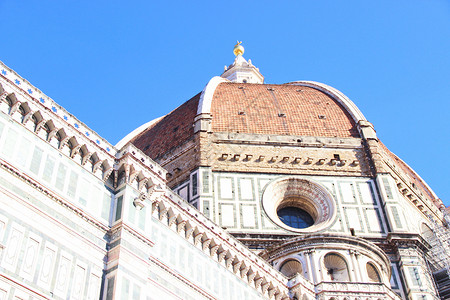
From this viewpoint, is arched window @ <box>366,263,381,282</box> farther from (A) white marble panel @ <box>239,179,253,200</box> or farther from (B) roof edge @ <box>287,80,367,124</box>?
(B) roof edge @ <box>287,80,367,124</box>

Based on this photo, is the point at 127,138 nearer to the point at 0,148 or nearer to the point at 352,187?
the point at 352,187

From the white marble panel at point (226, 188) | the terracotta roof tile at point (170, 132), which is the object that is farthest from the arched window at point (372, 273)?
the terracotta roof tile at point (170, 132)

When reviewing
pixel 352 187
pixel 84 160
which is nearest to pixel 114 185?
pixel 84 160

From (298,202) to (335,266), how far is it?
6536 millimetres

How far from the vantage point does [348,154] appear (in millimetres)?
34812

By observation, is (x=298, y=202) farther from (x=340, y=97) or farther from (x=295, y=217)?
(x=340, y=97)

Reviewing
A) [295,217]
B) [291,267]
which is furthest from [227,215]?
[291,267]

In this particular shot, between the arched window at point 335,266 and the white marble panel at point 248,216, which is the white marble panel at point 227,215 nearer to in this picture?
the white marble panel at point 248,216

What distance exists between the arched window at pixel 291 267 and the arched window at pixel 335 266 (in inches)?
47.0

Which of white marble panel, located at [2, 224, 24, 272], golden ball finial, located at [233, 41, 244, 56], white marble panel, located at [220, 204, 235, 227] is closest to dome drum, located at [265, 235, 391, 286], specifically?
white marble panel, located at [220, 204, 235, 227]

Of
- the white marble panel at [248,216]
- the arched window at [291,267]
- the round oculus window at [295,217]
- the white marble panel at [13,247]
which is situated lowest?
the white marble panel at [13,247]

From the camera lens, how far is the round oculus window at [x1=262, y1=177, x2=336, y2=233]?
3133 centimetres

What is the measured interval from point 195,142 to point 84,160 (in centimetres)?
1630

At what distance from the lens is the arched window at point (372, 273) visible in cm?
2650
